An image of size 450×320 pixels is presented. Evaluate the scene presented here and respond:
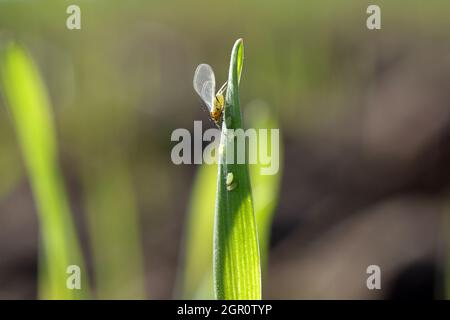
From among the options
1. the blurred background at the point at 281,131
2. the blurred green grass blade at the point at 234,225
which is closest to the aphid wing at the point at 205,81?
the blurred green grass blade at the point at 234,225

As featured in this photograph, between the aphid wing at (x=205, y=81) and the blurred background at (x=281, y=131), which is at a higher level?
the blurred background at (x=281, y=131)

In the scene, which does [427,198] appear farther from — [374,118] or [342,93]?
[342,93]

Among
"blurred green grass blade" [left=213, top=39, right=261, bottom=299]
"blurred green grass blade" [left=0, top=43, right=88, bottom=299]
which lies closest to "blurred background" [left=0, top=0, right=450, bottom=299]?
"blurred green grass blade" [left=0, top=43, right=88, bottom=299]

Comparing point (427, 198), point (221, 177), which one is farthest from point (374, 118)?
point (221, 177)

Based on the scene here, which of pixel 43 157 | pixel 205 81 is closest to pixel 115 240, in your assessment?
pixel 43 157

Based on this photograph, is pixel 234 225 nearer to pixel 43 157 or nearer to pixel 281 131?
pixel 43 157

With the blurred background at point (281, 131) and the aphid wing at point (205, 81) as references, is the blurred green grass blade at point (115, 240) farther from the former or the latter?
the aphid wing at point (205, 81)

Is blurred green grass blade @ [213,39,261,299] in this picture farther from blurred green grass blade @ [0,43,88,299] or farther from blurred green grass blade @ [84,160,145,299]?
blurred green grass blade @ [84,160,145,299]
